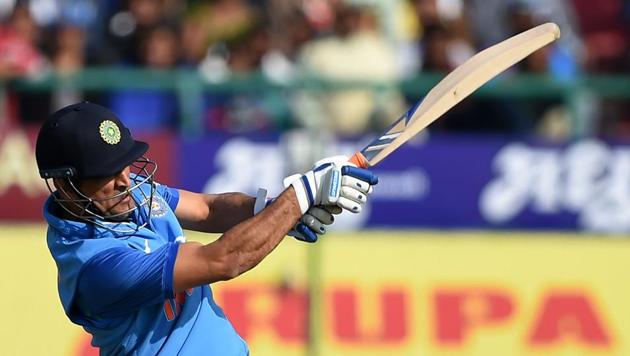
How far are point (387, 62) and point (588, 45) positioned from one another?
8.17 ft

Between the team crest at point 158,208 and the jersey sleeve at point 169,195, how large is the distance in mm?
153

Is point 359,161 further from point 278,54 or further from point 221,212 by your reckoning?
point 278,54

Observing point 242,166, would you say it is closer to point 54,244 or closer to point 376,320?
point 376,320

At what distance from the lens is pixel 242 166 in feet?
32.6

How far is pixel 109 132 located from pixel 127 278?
533 mm

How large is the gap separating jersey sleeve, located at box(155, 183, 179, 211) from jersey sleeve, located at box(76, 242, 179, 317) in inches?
23.9

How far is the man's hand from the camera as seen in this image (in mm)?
4699

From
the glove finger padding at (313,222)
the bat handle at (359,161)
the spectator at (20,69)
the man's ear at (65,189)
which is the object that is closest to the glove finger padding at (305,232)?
the glove finger padding at (313,222)

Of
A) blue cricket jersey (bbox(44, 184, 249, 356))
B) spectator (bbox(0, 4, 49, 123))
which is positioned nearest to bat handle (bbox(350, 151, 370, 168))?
blue cricket jersey (bbox(44, 184, 249, 356))

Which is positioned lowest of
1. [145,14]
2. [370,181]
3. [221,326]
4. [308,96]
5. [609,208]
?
[221,326]

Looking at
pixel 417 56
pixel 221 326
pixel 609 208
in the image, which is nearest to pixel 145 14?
pixel 417 56

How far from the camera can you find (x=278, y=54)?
1073 centimetres

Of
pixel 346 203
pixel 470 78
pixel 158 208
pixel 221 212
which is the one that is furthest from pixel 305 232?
pixel 470 78

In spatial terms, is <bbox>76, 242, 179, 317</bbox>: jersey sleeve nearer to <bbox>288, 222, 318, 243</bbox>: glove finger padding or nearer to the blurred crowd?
<bbox>288, 222, 318, 243</bbox>: glove finger padding
